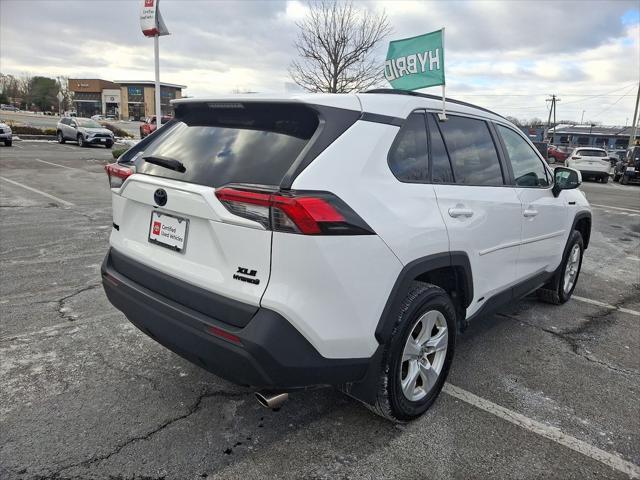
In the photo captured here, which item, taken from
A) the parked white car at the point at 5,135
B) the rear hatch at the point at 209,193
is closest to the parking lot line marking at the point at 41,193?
the rear hatch at the point at 209,193

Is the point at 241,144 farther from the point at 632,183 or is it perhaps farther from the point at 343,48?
the point at 632,183

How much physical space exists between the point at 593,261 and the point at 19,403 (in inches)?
286

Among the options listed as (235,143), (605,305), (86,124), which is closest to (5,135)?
(86,124)

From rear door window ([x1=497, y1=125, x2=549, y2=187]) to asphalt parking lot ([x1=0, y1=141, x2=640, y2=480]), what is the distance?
52.2 inches

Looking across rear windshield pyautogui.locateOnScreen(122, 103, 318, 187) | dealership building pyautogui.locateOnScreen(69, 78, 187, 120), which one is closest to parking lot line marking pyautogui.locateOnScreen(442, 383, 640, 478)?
rear windshield pyautogui.locateOnScreen(122, 103, 318, 187)

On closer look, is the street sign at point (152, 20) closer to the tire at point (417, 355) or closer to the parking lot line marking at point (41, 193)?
the parking lot line marking at point (41, 193)

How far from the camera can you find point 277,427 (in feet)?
8.91

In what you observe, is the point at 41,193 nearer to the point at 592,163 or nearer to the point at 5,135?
the point at 5,135

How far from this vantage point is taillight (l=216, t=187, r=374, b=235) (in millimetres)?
2033

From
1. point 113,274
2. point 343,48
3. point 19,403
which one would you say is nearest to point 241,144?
point 113,274

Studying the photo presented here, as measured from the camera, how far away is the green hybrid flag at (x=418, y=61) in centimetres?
382

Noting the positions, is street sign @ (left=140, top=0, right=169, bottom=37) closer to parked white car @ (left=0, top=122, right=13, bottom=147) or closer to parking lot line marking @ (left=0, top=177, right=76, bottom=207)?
parking lot line marking @ (left=0, top=177, right=76, bottom=207)

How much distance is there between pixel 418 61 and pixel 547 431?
2.95m

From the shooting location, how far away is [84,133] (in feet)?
85.5
